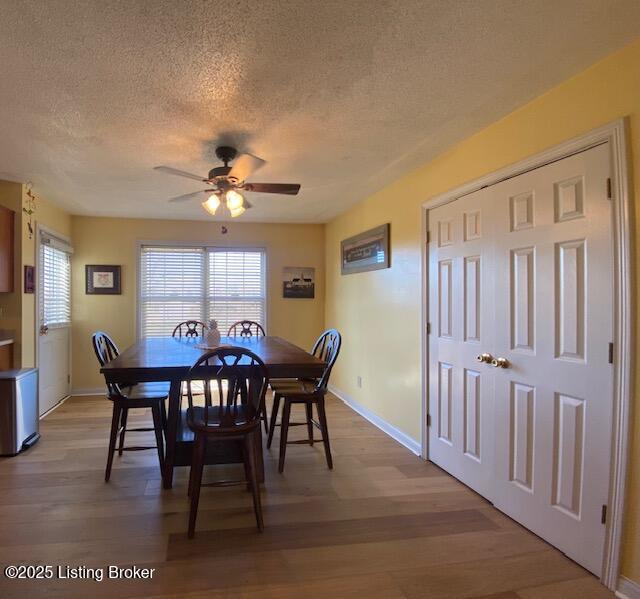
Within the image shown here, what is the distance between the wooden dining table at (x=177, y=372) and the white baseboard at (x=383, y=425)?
1.24m

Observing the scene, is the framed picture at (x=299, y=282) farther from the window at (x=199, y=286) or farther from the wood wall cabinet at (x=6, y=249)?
the wood wall cabinet at (x=6, y=249)

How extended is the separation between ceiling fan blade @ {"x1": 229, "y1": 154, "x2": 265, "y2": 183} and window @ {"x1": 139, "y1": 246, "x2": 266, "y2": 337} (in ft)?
10.1

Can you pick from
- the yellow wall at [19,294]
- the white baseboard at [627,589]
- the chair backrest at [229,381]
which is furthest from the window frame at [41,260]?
the white baseboard at [627,589]

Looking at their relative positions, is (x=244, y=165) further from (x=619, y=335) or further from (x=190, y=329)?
(x=190, y=329)

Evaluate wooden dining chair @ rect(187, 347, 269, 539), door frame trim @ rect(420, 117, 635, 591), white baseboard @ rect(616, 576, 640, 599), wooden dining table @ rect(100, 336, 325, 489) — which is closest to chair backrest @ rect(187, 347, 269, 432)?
wooden dining chair @ rect(187, 347, 269, 539)

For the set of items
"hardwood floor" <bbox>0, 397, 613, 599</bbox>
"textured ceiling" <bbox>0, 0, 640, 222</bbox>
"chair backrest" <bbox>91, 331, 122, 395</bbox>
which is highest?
"textured ceiling" <bbox>0, 0, 640, 222</bbox>

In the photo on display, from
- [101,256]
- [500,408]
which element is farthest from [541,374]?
[101,256]

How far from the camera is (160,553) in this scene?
202 centimetres

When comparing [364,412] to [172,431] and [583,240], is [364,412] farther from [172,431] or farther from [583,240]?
[583,240]

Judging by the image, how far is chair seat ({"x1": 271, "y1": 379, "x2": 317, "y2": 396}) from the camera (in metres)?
3.13

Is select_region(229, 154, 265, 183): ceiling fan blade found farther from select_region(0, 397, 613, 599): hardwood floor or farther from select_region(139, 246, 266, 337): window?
select_region(139, 246, 266, 337): window

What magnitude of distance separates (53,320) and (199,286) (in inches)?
67.5

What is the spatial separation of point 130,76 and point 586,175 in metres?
2.15

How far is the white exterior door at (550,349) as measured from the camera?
6.13 feet
